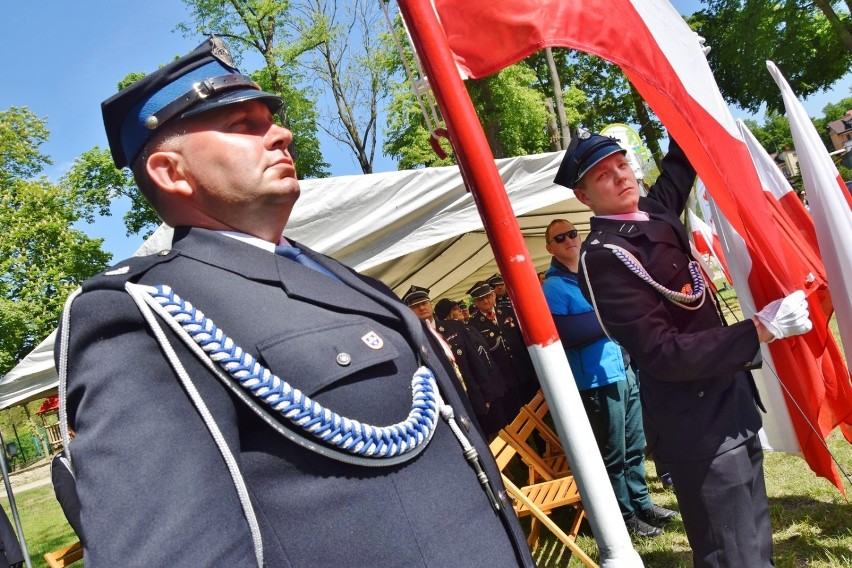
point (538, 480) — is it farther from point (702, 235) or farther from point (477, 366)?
point (702, 235)

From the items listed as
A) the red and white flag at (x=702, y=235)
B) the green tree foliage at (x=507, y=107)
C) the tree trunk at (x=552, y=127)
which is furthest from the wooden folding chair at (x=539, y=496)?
the tree trunk at (x=552, y=127)

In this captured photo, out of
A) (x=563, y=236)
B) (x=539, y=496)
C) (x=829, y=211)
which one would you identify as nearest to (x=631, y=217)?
(x=829, y=211)

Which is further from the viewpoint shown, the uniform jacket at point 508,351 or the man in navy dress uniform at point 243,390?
the uniform jacket at point 508,351

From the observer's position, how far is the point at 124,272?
3.73 feet

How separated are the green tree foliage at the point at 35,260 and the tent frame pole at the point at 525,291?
65.1 ft

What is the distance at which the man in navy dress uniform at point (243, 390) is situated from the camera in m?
0.92

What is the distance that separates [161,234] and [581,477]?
430cm

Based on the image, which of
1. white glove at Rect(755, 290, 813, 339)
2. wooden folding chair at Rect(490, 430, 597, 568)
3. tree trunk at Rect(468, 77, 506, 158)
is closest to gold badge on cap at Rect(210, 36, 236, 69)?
white glove at Rect(755, 290, 813, 339)

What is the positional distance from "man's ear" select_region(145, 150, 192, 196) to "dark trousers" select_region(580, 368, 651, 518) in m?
3.78

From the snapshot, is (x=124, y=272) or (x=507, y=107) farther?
(x=507, y=107)

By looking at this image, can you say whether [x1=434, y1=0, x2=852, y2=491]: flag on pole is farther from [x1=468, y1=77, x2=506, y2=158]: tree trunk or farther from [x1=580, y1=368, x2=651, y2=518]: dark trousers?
[x1=468, y1=77, x2=506, y2=158]: tree trunk

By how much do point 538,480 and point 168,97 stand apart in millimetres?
4815

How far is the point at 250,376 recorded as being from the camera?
3.51ft

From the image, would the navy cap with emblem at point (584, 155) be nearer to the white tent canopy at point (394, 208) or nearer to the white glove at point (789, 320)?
the white glove at point (789, 320)
